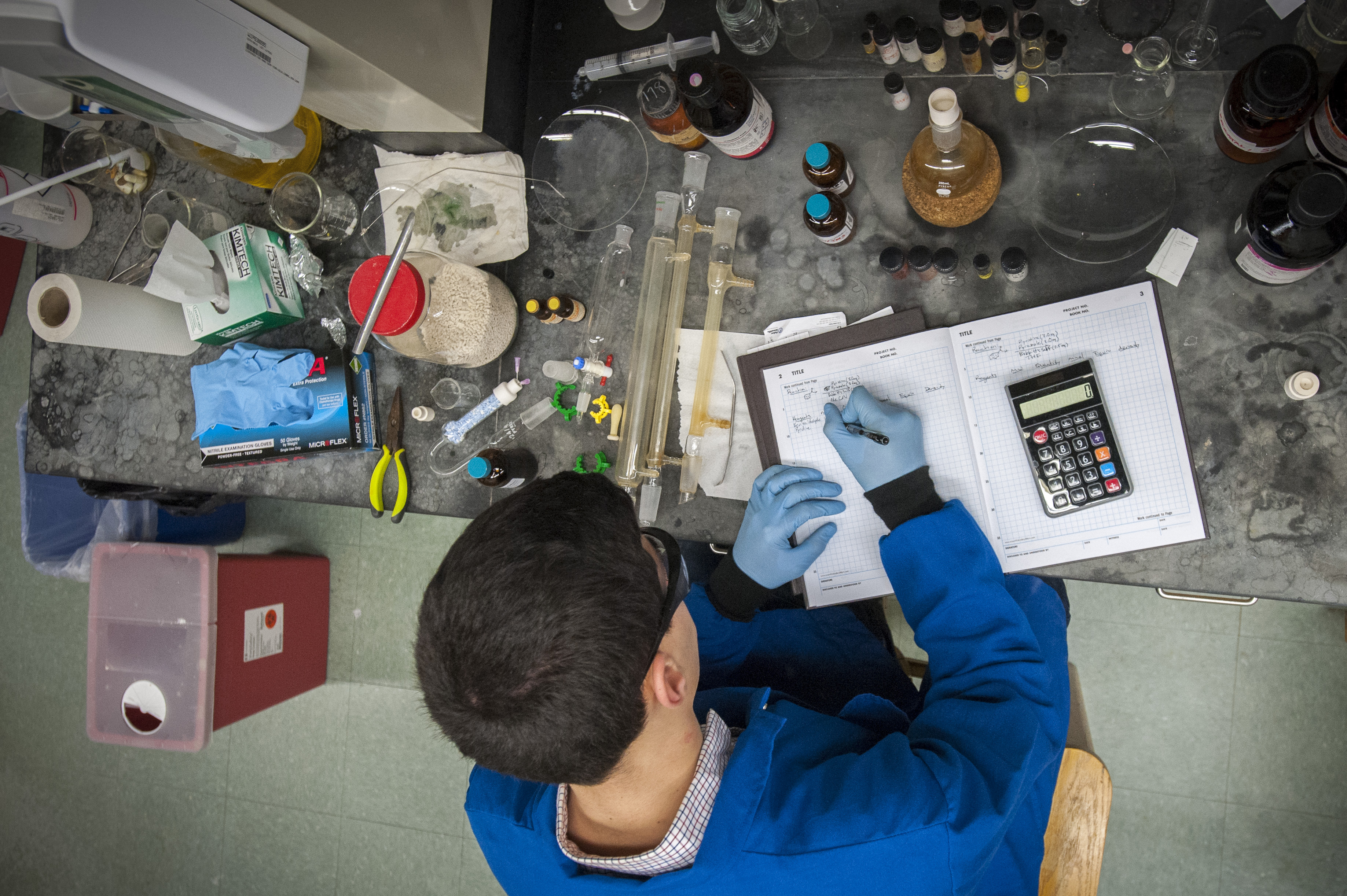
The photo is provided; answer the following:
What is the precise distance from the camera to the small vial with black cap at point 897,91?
103 centimetres

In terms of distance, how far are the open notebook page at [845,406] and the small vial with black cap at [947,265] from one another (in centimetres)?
8

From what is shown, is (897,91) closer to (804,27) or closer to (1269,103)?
(804,27)

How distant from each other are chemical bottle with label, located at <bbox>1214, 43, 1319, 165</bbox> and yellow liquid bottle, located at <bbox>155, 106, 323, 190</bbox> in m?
1.34

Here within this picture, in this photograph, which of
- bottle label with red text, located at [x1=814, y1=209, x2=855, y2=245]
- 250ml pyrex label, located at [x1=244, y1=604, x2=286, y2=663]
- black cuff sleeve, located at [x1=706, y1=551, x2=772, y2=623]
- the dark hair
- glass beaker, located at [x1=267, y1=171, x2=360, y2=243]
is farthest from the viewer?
250ml pyrex label, located at [x1=244, y1=604, x2=286, y2=663]

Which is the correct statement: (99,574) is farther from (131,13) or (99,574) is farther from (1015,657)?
(1015,657)

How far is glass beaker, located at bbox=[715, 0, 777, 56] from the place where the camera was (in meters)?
1.10

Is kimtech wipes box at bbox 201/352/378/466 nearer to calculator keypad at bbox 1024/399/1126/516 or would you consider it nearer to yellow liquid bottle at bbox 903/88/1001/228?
yellow liquid bottle at bbox 903/88/1001/228

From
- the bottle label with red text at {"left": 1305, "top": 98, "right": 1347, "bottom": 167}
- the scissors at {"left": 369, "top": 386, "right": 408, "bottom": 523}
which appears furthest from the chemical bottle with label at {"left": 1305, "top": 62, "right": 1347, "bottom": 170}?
the scissors at {"left": 369, "top": 386, "right": 408, "bottom": 523}

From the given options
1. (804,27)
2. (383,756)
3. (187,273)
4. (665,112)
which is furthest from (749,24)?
(383,756)

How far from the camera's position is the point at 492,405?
121 cm

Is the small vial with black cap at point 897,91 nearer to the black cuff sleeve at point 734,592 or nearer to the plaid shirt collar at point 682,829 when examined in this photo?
the black cuff sleeve at point 734,592

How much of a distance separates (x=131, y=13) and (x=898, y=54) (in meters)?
0.99

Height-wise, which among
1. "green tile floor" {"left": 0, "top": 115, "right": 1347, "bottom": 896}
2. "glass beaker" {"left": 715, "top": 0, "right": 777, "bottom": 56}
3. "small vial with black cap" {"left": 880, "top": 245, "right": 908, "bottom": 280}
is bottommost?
"green tile floor" {"left": 0, "top": 115, "right": 1347, "bottom": 896}

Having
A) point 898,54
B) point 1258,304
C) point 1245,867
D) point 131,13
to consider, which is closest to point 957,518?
point 1258,304
